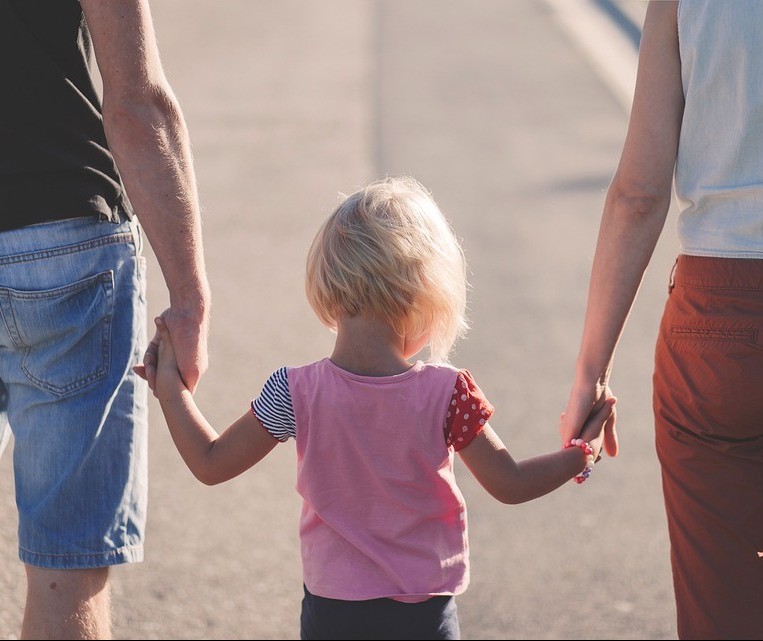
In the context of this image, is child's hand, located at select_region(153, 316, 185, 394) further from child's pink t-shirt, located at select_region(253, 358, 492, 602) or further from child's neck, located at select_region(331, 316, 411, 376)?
child's neck, located at select_region(331, 316, 411, 376)

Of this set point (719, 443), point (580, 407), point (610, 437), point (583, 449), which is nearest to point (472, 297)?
point (610, 437)

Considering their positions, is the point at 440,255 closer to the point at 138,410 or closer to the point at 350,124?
the point at 138,410

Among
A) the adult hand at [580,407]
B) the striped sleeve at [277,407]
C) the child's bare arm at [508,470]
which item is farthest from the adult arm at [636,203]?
the striped sleeve at [277,407]

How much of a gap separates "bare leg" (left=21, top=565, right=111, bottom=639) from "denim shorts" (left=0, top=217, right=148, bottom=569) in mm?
25

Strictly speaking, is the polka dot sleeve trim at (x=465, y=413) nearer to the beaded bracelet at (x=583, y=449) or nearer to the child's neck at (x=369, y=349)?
the child's neck at (x=369, y=349)

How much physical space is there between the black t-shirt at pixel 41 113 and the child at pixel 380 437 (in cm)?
55

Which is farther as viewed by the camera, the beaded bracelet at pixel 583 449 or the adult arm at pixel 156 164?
the beaded bracelet at pixel 583 449

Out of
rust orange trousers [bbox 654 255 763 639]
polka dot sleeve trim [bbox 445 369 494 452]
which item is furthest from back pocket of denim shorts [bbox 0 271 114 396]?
rust orange trousers [bbox 654 255 763 639]

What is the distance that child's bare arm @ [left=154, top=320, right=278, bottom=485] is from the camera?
242cm

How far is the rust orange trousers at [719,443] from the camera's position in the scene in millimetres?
2512

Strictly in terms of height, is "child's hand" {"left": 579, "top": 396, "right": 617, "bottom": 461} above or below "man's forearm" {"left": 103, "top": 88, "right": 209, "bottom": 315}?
below

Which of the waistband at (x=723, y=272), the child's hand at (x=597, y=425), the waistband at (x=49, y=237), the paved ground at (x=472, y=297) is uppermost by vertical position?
the waistband at (x=49, y=237)

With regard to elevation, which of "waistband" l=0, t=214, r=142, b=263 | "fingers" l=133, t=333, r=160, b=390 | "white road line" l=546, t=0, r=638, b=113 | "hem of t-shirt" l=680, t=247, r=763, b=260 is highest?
"waistband" l=0, t=214, r=142, b=263

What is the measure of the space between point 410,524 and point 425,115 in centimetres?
1066
